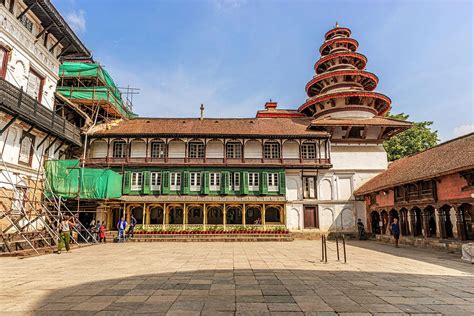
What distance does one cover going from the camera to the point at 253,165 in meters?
24.7

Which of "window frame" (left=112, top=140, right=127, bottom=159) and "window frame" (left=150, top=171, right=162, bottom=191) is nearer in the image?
Result: "window frame" (left=150, top=171, right=162, bottom=191)

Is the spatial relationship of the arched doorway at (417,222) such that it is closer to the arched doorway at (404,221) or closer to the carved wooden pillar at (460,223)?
the arched doorway at (404,221)

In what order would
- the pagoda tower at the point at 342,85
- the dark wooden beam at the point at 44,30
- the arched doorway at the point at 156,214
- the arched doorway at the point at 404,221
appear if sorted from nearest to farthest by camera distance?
1. the dark wooden beam at the point at 44,30
2. the arched doorway at the point at 404,221
3. the pagoda tower at the point at 342,85
4. the arched doorway at the point at 156,214

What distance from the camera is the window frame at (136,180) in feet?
78.9

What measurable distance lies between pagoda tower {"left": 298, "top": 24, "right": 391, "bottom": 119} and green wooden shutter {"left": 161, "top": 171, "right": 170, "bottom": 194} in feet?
51.7

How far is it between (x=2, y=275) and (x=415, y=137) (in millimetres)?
39099

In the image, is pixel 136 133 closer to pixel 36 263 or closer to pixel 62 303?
pixel 36 263

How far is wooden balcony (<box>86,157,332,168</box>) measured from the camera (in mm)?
24469

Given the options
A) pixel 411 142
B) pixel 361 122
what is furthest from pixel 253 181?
pixel 411 142

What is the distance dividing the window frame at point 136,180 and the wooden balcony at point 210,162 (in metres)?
0.77

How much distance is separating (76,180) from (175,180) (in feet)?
23.9

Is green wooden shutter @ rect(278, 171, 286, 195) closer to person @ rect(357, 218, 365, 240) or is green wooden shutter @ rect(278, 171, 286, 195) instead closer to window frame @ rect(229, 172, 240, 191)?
window frame @ rect(229, 172, 240, 191)

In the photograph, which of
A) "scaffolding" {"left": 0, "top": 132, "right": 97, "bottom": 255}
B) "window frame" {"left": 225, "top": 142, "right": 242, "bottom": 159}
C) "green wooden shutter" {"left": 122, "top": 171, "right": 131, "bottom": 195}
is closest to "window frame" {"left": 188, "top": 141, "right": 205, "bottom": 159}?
"window frame" {"left": 225, "top": 142, "right": 242, "bottom": 159}

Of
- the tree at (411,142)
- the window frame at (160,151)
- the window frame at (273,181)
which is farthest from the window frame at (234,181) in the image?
the tree at (411,142)
